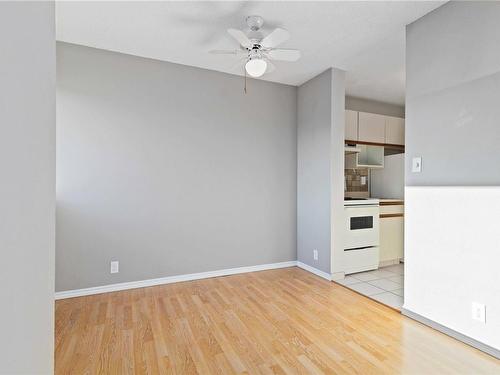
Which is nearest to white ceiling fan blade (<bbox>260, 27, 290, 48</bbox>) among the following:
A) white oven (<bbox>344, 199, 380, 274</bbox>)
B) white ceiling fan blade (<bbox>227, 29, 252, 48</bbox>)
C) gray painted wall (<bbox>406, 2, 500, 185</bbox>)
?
white ceiling fan blade (<bbox>227, 29, 252, 48</bbox>)

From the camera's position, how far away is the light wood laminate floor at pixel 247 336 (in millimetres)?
1627

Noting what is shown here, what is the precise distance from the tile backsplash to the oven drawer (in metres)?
1.21

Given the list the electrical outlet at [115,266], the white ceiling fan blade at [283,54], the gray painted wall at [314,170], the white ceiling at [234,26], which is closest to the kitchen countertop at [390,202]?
the gray painted wall at [314,170]

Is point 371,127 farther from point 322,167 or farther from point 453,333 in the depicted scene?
point 453,333

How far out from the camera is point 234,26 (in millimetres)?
2350

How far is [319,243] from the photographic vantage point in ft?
10.9

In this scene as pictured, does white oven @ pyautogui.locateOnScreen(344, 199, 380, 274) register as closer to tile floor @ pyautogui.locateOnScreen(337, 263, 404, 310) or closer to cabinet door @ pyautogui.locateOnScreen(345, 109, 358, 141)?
tile floor @ pyautogui.locateOnScreen(337, 263, 404, 310)

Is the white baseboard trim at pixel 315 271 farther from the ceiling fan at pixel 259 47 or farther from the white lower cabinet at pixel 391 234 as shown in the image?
the ceiling fan at pixel 259 47

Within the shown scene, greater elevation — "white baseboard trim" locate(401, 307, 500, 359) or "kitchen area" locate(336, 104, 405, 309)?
"kitchen area" locate(336, 104, 405, 309)

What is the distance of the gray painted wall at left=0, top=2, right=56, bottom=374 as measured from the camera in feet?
1.06

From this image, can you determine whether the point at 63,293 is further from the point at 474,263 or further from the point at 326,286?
the point at 474,263

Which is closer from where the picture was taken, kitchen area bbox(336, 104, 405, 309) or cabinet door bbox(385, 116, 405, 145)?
kitchen area bbox(336, 104, 405, 309)

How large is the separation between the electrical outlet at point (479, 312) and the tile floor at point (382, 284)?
65 cm

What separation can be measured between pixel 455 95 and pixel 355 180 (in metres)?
2.63
